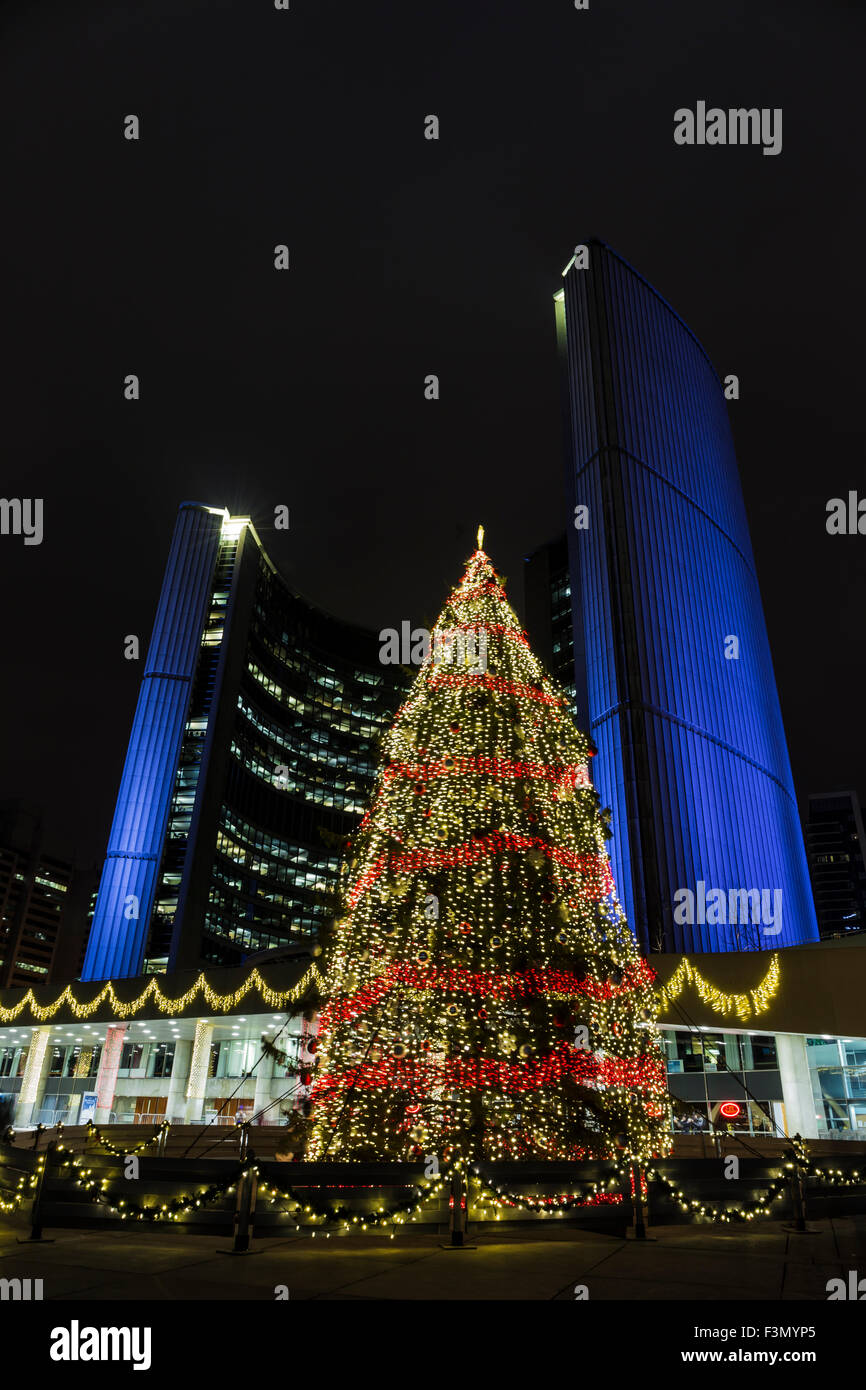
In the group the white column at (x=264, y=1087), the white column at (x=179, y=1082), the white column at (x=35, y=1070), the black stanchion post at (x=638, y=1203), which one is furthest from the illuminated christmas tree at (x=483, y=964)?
the white column at (x=35, y=1070)

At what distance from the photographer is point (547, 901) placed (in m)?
12.8

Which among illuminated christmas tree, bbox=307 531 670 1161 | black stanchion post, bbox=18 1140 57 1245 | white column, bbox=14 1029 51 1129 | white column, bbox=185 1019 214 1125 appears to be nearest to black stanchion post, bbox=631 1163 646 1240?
illuminated christmas tree, bbox=307 531 670 1161

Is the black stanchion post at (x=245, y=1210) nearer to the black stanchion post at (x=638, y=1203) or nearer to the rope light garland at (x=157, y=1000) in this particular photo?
the black stanchion post at (x=638, y=1203)

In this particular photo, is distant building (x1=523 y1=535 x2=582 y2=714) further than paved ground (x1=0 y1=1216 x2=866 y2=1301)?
Yes

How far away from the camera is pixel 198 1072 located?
120ft

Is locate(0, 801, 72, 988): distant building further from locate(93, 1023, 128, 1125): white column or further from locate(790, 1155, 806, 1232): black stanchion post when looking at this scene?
locate(790, 1155, 806, 1232): black stanchion post

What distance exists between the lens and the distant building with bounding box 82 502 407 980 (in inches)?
3132

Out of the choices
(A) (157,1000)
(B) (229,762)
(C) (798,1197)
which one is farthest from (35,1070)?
(B) (229,762)

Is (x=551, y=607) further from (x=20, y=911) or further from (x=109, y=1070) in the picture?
(x=20, y=911)

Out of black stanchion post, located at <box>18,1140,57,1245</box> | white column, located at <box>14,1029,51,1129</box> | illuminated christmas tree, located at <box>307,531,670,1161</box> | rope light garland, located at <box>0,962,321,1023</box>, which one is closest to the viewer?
black stanchion post, located at <box>18,1140,57,1245</box>

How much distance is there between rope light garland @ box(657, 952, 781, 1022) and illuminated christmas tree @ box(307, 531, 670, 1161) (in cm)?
1403

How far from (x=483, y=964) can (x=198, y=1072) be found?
30284 millimetres

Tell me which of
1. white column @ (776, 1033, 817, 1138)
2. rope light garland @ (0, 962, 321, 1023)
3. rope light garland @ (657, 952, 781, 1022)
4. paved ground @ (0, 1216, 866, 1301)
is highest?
rope light garland @ (0, 962, 321, 1023)
